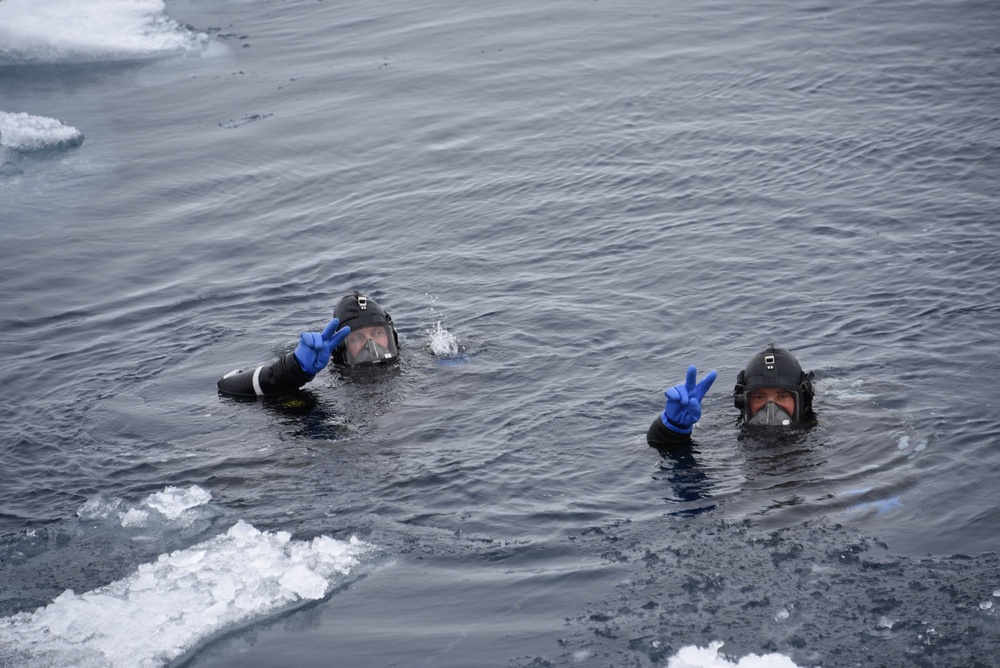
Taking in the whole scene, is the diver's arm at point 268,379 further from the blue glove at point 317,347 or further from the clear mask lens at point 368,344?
the clear mask lens at point 368,344

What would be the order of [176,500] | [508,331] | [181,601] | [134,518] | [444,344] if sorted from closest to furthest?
1. [181,601]
2. [134,518]
3. [176,500]
4. [444,344]
5. [508,331]

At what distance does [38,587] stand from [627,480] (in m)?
5.24

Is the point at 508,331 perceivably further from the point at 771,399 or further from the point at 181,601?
the point at 181,601

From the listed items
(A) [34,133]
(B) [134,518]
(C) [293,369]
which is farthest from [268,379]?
(A) [34,133]

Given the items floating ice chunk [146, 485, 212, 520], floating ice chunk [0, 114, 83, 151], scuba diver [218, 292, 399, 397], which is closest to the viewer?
floating ice chunk [146, 485, 212, 520]

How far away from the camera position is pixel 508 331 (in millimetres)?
13641

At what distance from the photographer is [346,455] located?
1114cm

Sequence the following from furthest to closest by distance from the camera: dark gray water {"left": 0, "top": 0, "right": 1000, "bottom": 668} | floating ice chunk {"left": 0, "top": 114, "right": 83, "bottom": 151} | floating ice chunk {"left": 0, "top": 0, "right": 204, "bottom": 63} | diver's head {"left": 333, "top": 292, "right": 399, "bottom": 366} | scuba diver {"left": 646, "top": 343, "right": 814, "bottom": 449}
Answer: floating ice chunk {"left": 0, "top": 0, "right": 204, "bottom": 63} → floating ice chunk {"left": 0, "top": 114, "right": 83, "bottom": 151} → diver's head {"left": 333, "top": 292, "right": 399, "bottom": 366} → scuba diver {"left": 646, "top": 343, "right": 814, "bottom": 449} → dark gray water {"left": 0, "top": 0, "right": 1000, "bottom": 668}

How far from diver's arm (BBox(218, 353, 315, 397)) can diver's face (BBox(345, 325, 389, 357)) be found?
73 centimetres

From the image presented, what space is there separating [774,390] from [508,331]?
393 centimetres

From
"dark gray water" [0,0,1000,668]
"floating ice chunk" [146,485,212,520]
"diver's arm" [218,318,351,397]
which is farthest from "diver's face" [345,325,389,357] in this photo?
"floating ice chunk" [146,485,212,520]

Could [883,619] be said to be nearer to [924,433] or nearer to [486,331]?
[924,433]

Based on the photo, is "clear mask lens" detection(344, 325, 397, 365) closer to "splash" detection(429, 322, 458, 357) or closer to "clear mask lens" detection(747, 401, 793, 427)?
"splash" detection(429, 322, 458, 357)

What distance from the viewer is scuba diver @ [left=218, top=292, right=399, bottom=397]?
1195cm
